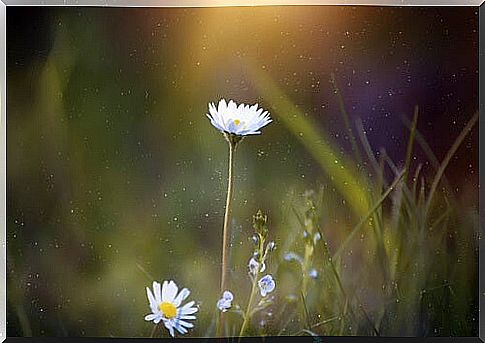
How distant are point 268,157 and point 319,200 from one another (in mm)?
138

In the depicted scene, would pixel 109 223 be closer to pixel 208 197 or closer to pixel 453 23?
pixel 208 197

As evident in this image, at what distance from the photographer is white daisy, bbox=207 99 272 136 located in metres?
1.19

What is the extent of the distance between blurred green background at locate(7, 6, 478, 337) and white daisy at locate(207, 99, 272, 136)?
0.06 ft

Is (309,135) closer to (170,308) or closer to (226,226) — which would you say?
(226,226)

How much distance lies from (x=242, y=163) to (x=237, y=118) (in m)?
0.09

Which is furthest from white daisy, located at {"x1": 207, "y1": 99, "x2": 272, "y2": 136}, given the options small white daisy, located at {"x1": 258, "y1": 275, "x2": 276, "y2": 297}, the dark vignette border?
the dark vignette border

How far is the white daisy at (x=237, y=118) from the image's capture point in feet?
3.89

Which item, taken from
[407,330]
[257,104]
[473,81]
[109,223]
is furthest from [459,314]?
[109,223]

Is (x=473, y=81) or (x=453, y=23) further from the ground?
(x=453, y=23)

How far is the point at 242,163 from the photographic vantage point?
1188mm

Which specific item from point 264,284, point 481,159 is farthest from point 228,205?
point 481,159

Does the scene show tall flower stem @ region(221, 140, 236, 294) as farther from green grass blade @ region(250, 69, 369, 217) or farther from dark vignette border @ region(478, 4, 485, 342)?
dark vignette border @ region(478, 4, 485, 342)

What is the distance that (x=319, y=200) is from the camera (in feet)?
3.89

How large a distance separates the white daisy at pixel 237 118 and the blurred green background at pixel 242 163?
0.02 metres
